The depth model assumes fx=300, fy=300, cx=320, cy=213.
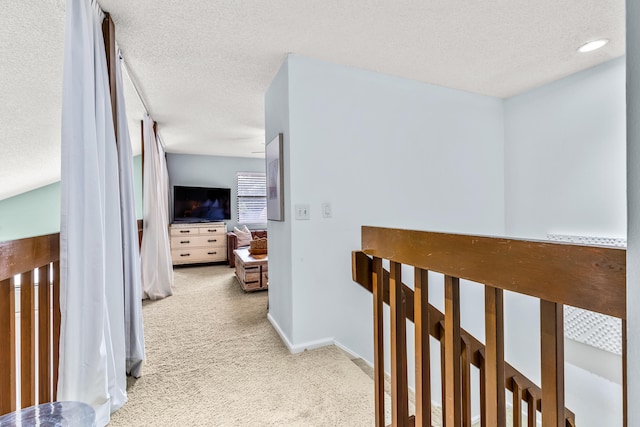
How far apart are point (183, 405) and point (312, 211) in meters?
1.40

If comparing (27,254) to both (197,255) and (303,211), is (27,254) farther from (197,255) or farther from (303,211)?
(197,255)

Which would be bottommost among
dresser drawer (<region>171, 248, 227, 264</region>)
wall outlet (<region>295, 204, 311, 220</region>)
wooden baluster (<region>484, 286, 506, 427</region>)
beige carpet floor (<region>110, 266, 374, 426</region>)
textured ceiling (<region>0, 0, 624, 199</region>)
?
beige carpet floor (<region>110, 266, 374, 426</region>)

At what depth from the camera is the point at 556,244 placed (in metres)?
0.59

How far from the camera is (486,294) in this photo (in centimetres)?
74

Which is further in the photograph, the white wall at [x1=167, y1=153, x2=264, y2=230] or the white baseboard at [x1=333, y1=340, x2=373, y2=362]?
the white wall at [x1=167, y1=153, x2=264, y2=230]

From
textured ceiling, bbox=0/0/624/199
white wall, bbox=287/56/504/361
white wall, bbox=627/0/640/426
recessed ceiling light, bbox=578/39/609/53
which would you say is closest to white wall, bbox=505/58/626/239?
textured ceiling, bbox=0/0/624/199

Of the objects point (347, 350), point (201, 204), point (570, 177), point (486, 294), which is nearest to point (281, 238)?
Result: point (347, 350)

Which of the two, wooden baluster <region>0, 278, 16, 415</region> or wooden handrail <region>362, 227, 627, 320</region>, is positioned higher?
wooden handrail <region>362, 227, 627, 320</region>

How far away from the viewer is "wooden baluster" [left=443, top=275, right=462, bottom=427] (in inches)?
33.2

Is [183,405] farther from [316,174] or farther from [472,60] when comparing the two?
[472,60]

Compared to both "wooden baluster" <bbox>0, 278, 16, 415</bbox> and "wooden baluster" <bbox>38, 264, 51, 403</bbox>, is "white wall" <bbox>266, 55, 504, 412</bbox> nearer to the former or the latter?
"wooden baluster" <bbox>38, 264, 51, 403</bbox>

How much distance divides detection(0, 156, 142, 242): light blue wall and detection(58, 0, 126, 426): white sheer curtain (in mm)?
3818

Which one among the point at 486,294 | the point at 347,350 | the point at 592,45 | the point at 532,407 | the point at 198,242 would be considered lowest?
the point at 347,350

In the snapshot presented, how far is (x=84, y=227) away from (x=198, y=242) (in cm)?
438
